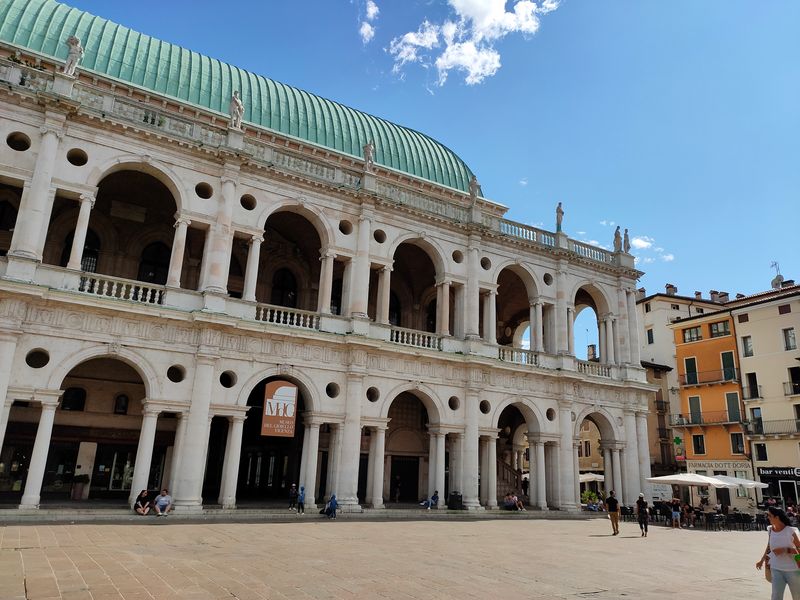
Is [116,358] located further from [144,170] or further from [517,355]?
[517,355]

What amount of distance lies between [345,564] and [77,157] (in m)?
17.4

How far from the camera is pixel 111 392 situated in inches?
924

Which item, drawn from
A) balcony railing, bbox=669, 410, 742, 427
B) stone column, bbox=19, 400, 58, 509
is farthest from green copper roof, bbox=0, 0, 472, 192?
balcony railing, bbox=669, 410, 742, 427

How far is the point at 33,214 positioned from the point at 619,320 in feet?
94.1

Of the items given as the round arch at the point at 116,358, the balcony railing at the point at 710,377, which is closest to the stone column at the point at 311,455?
the round arch at the point at 116,358

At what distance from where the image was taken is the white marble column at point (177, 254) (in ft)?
69.6

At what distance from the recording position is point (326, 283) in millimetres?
24344

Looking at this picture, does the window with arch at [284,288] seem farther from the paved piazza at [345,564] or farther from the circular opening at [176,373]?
the paved piazza at [345,564]

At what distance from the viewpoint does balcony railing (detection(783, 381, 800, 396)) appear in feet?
116

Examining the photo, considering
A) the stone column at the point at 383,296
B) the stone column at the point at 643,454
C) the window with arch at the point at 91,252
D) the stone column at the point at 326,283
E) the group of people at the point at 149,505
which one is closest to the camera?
the group of people at the point at 149,505

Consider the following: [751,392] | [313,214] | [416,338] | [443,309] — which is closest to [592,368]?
[443,309]

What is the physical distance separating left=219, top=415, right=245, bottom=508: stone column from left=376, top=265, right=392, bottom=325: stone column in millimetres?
7207

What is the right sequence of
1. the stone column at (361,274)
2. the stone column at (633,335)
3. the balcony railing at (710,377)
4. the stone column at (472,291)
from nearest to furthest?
the stone column at (361,274), the stone column at (472,291), the stone column at (633,335), the balcony railing at (710,377)

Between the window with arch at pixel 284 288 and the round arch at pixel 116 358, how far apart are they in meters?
9.05
